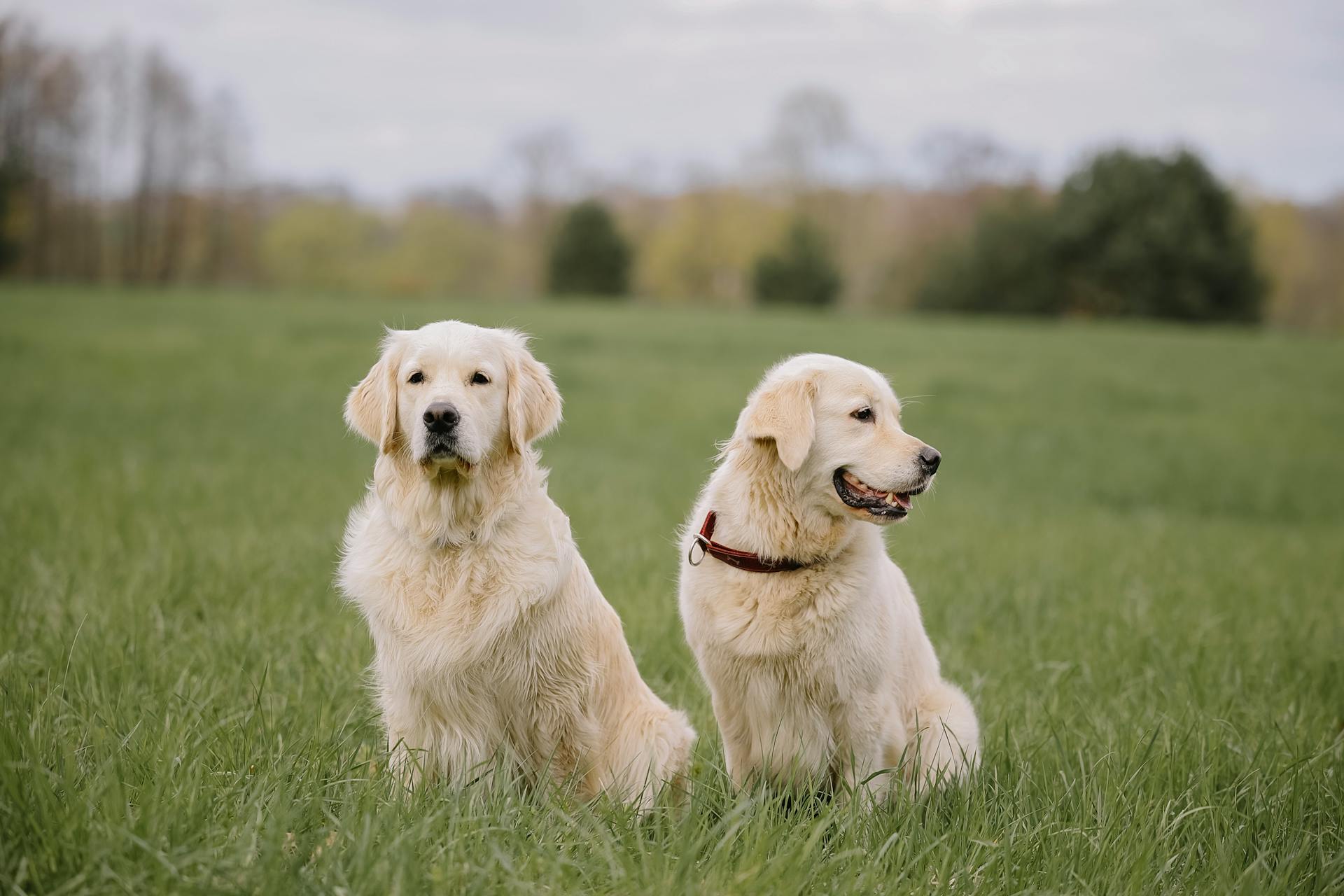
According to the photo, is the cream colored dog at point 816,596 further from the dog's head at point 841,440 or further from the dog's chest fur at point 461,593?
the dog's chest fur at point 461,593

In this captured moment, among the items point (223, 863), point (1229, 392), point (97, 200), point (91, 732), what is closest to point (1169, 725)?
point (223, 863)

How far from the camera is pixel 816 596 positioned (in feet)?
9.50

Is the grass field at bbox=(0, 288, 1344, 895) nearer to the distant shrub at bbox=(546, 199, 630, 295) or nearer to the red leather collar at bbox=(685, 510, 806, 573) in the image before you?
the red leather collar at bbox=(685, 510, 806, 573)

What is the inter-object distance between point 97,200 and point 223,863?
45.9m

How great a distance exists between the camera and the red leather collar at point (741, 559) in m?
2.96

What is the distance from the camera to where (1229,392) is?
1714 cm

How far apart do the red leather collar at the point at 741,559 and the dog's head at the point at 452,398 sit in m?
0.61

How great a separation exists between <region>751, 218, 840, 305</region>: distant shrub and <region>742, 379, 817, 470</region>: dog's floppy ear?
44.5 meters

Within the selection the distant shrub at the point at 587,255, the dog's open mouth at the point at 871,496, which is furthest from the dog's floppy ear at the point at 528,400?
the distant shrub at the point at 587,255

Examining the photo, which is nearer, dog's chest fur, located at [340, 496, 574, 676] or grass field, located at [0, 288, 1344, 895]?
grass field, located at [0, 288, 1344, 895]

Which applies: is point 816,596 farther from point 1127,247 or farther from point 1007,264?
point 1007,264

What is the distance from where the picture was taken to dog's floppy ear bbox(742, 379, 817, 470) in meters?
2.87

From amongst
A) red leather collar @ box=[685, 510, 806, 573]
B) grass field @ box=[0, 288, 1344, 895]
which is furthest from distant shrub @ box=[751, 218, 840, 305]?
red leather collar @ box=[685, 510, 806, 573]

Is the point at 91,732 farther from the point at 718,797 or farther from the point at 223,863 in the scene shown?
the point at 718,797
